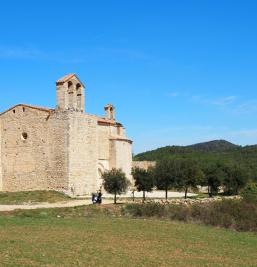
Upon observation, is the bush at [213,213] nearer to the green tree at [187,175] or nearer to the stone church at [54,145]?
the stone church at [54,145]

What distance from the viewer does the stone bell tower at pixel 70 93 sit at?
41.6m

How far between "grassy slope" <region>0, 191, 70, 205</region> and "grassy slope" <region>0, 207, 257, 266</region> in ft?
37.6

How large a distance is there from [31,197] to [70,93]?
1098cm

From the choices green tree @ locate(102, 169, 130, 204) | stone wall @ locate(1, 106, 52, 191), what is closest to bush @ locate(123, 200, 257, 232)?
green tree @ locate(102, 169, 130, 204)

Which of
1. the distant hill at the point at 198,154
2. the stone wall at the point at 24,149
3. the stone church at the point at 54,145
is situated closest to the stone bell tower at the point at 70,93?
the stone church at the point at 54,145

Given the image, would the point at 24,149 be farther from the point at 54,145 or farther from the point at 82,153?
the point at 82,153

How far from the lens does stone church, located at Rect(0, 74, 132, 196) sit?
4112cm

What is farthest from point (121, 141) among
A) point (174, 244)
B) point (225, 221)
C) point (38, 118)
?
point (174, 244)

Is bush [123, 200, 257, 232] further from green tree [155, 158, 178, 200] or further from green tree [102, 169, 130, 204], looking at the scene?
green tree [155, 158, 178, 200]

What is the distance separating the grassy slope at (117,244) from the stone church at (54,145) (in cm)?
1675

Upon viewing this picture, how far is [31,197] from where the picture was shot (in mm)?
36594

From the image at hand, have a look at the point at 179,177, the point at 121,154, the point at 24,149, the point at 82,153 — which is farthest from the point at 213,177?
the point at 24,149

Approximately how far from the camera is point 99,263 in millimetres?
13586

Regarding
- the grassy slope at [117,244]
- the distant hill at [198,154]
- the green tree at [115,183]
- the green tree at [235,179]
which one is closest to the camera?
the grassy slope at [117,244]
